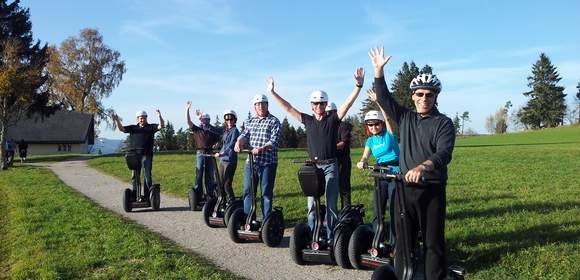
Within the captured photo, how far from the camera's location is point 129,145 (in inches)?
389

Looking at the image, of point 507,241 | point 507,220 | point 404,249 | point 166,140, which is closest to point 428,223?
point 404,249

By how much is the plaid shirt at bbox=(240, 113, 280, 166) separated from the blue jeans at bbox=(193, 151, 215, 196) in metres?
3.19

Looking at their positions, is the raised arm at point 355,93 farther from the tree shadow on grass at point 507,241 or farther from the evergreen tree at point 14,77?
the evergreen tree at point 14,77

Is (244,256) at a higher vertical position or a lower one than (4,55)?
lower

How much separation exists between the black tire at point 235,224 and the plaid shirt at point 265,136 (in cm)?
80

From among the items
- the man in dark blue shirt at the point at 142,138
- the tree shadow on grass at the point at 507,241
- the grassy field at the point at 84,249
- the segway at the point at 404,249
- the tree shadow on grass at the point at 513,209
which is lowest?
the grassy field at the point at 84,249

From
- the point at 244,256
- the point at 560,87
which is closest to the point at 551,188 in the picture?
the point at 244,256

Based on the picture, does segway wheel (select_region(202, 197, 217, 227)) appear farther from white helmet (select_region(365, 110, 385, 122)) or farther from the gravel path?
white helmet (select_region(365, 110, 385, 122))

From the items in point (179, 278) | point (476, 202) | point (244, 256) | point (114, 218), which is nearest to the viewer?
point (179, 278)

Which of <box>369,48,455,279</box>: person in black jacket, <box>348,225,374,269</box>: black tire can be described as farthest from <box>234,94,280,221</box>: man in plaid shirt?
→ <box>369,48,455,279</box>: person in black jacket

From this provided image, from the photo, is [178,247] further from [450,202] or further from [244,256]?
[450,202]

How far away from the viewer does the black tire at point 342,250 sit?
526 cm

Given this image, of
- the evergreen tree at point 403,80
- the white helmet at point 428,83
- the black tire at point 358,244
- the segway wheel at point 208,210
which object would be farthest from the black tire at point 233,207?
the evergreen tree at point 403,80

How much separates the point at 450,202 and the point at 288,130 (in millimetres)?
60578
